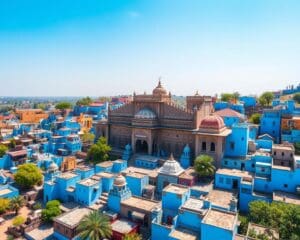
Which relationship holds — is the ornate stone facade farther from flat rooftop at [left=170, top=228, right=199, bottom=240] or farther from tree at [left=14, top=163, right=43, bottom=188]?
flat rooftop at [left=170, top=228, right=199, bottom=240]

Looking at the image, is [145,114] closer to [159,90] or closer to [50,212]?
[159,90]

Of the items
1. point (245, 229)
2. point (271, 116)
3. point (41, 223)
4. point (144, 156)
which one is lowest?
point (41, 223)

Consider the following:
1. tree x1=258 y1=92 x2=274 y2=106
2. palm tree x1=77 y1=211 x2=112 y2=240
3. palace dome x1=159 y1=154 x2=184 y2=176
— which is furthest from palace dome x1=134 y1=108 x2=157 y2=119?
tree x1=258 y1=92 x2=274 y2=106

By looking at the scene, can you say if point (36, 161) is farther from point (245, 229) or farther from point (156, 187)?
point (245, 229)

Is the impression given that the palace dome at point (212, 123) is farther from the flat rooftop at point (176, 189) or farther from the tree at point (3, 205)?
the tree at point (3, 205)

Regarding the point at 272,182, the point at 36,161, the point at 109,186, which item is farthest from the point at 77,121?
the point at 272,182

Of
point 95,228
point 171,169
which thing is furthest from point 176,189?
point 95,228

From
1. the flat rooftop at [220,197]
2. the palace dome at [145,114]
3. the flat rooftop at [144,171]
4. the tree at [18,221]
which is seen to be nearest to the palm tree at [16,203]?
the tree at [18,221]
